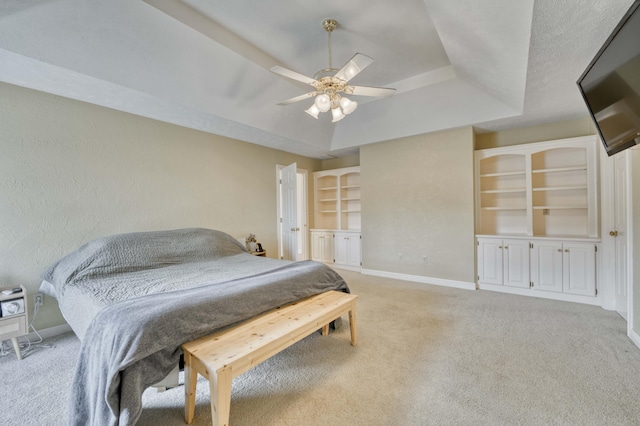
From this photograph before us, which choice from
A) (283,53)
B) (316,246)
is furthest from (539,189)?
(316,246)

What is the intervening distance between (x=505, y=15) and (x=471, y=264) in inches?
129

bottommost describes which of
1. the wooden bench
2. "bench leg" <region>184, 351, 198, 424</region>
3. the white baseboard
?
the white baseboard

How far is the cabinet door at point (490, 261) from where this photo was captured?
3.93 metres

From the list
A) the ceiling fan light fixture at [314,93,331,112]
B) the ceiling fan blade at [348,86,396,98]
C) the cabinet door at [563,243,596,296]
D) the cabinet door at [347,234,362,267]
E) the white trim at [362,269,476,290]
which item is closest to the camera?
the ceiling fan light fixture at [314,93,331,112]

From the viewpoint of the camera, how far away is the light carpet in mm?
1603

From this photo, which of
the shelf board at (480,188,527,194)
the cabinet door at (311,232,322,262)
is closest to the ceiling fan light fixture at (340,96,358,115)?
the shelf board at (480,188,527,194)

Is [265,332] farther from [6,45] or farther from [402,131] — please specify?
[402,131]

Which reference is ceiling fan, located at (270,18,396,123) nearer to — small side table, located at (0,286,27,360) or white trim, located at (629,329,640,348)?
small side table, located at (0,286,27,360)

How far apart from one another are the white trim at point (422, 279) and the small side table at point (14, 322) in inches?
177

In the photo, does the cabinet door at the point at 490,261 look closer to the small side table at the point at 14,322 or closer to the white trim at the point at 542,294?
the white trim at the point at 542,294

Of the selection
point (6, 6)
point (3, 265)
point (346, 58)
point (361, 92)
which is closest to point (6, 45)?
point (6, 6)

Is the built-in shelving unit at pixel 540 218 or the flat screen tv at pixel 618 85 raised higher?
the flat screen tv at pixel 618 85

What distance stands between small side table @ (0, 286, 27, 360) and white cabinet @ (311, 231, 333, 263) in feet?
14.8

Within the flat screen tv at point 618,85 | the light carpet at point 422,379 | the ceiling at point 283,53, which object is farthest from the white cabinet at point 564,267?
the flat screen tv at point 618,85
